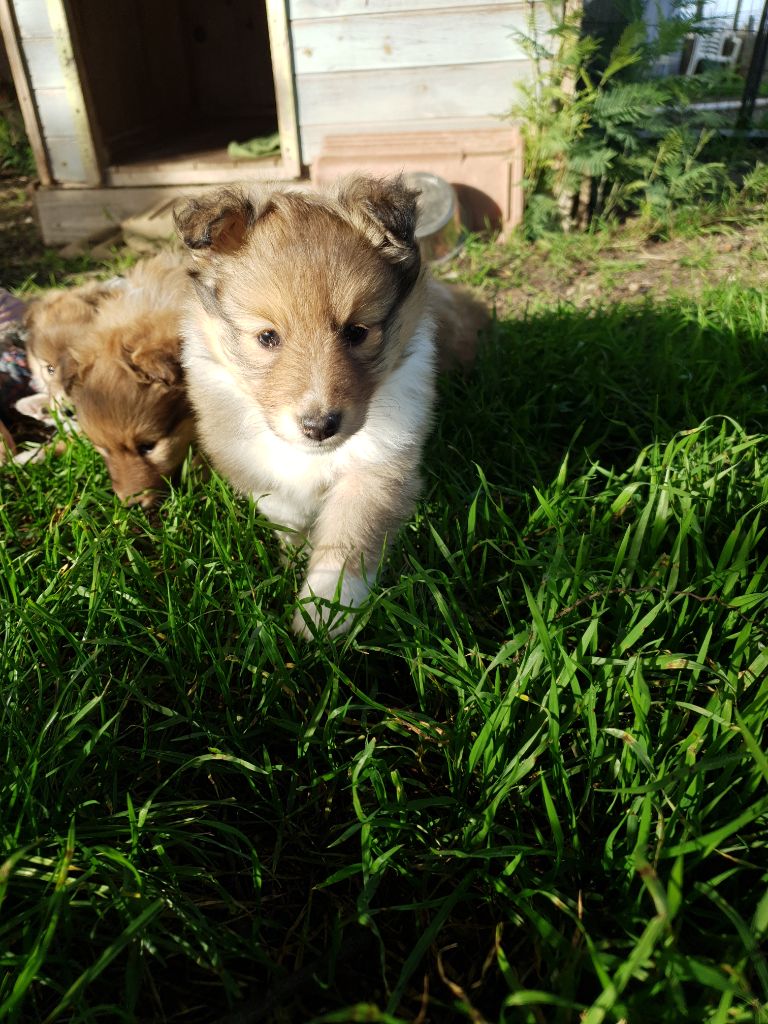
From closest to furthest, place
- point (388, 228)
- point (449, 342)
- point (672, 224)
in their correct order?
point (388, 228) → point (449, 342) → point (672, 224)

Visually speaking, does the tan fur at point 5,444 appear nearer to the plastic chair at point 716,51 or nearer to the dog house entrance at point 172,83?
the dog house entrance at point 172,83

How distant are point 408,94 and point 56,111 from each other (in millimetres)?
2888

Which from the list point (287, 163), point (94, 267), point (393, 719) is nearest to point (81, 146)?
point (94, 267)

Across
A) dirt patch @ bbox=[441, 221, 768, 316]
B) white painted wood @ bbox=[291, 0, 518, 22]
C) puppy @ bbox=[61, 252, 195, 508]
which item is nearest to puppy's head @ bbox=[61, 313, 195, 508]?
puppy @ bbox=[61, 252, 195, 508]

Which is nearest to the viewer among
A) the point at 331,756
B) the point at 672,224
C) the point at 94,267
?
the point at 331,756

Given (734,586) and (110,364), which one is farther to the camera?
(110,364)

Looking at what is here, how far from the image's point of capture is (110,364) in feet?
9.23

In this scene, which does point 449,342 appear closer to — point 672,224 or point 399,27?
point 672,224

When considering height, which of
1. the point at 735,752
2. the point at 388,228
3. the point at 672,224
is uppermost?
the point at 388,228

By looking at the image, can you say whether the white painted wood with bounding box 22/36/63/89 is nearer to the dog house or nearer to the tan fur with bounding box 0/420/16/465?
the dog house

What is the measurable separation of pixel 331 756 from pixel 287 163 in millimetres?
5493

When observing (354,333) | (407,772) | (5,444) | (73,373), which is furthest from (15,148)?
(407,772)

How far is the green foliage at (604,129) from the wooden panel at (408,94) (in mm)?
229

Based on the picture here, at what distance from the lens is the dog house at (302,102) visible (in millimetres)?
5391
